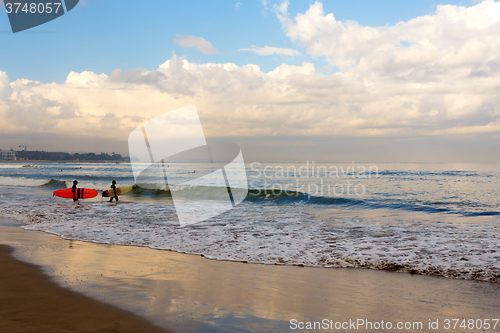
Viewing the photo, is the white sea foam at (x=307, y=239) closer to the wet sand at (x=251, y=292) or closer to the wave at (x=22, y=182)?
the wet sand at (x=251, y=292)

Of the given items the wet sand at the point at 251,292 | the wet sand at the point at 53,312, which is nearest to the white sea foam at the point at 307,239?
the wet sand at the point at 251,292

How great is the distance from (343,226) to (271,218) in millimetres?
3351

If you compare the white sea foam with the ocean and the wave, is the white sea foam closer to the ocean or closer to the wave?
the ocean

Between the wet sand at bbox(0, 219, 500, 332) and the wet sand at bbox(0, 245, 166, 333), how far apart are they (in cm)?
19

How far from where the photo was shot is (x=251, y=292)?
470cm

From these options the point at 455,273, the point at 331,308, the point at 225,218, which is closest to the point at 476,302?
the point at 455,273

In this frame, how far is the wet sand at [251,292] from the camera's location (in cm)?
381

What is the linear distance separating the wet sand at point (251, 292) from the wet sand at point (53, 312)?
189 millimetres

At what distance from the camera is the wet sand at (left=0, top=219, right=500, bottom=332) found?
381 centimetres

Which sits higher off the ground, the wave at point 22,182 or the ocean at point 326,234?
the wave at point 22,182

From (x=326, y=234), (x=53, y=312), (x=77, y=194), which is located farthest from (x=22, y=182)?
(x=53, y=312)

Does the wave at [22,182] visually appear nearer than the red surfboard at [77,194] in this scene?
No

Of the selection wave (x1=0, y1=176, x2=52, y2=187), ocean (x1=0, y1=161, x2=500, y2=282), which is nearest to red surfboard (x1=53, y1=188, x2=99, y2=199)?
ocean (x1=0, y1=161, x2=500, y2=282)

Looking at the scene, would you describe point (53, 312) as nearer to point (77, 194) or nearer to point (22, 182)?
point (77, 194)
